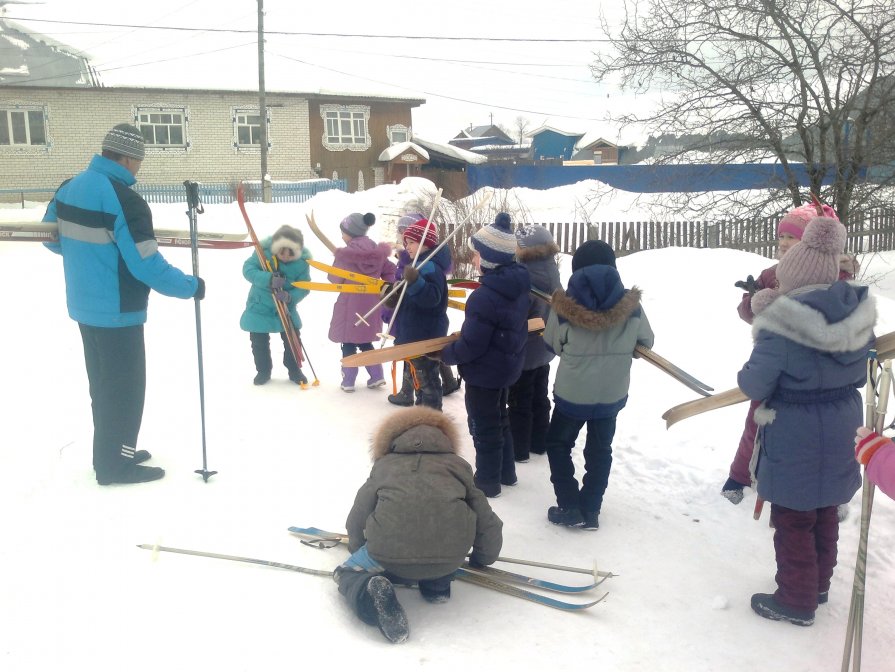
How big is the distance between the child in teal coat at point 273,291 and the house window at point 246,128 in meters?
25.0

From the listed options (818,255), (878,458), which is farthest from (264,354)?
(878,458)

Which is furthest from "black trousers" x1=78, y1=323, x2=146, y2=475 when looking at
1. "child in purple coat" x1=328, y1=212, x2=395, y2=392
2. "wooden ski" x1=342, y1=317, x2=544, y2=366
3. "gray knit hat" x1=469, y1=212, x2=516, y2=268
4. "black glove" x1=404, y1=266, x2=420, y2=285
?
"child in purple coat" x1=328, y1=212, x2=395, y2=392

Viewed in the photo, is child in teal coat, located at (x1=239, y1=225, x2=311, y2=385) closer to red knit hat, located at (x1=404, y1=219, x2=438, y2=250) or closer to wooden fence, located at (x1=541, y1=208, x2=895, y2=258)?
red knit hat, located at (x1=404, y1=219, x2=438, y2=250)

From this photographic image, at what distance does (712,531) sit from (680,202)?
9040mm

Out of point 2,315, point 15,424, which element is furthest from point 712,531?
point 2,315

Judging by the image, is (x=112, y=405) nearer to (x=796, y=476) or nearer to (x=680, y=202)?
(x=796, y=476)

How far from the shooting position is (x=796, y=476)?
3.20m

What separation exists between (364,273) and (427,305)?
4.78 ft

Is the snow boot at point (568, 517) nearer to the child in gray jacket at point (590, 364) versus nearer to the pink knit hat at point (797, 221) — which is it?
the child in gray jacket at point (590, 364)

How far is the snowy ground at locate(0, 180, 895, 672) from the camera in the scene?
2.95m

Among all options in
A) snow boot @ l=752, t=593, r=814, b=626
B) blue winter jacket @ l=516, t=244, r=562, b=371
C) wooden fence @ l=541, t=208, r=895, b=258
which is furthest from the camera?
wooden fence @ l=541, t=208, r=895, b=258

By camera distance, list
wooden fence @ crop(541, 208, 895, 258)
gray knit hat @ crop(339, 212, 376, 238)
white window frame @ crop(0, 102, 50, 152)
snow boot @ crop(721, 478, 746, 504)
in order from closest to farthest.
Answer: snow boot @ crop(721, 478, 746, 504) < gray knit hat @ crop(339, 212, 376, 238) < wooden fence @ crop(541, 208, 895, 258) < white window frame @ crop(0, 102, 50, 152)

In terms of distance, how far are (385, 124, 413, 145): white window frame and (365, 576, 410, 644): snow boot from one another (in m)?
30.8

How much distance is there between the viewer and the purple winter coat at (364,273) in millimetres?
6285
